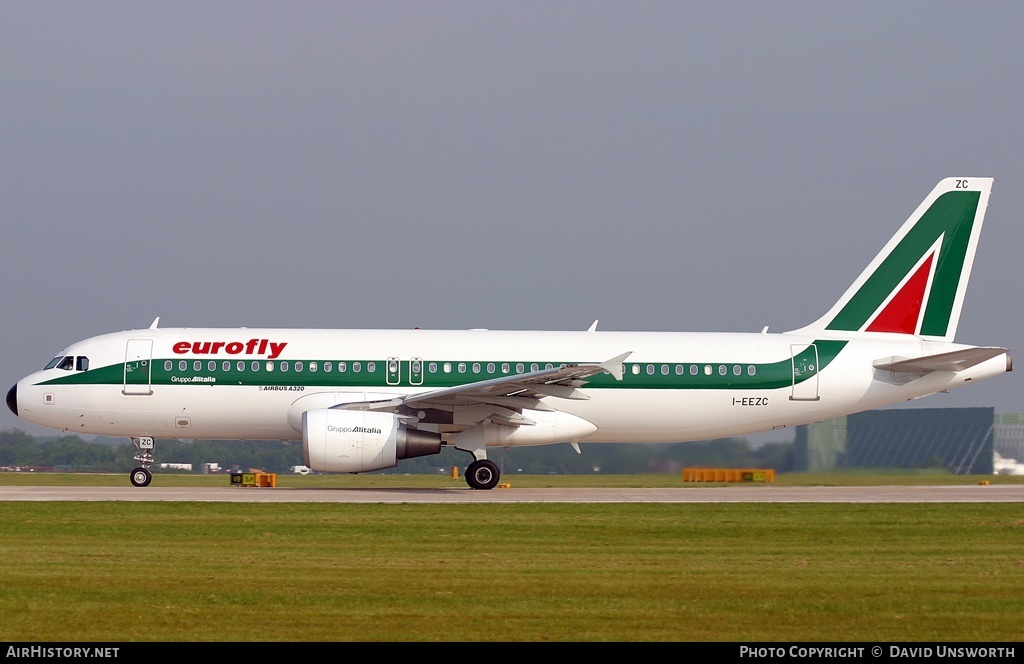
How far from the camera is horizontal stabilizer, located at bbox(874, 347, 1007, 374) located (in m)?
30.5

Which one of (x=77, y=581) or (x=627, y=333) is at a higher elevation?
(x=627, y=333)

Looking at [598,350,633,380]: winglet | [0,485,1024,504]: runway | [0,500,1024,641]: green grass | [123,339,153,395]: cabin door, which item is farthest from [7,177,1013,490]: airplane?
[0,500,1024,641]: green grass

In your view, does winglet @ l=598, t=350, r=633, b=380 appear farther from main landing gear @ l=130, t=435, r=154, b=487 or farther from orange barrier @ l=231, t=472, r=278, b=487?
main landing gear @ l=130, t=435, r=154, b=487

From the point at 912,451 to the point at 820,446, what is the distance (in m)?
2.95

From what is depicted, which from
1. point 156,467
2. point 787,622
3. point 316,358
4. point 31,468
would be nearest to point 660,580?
point 787,622

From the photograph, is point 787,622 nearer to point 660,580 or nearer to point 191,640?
point 660,580

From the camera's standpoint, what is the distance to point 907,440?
34.6 meters

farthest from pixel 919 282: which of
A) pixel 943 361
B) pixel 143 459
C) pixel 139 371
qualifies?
pixel 143 459

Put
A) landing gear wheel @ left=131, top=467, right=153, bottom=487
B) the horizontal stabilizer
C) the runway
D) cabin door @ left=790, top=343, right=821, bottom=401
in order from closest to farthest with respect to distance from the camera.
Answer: the runway
landing gear wheel @ left=131, top=467, right=153, bottom=487
the horizontal stabilizer
cabin door @ left=790, top=343, right=821, bottom=401

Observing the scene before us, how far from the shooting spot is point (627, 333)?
104 feet

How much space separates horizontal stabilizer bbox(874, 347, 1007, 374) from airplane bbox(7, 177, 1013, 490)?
0.20ft

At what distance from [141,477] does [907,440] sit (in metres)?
20.8
